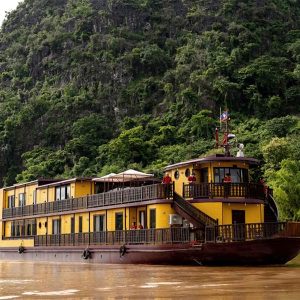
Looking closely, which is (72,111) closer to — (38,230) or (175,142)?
(175,142)

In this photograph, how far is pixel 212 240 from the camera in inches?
824

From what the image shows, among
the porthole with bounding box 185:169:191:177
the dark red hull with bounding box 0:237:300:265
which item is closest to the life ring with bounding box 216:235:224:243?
the dark red hull with bounding box 0:237:300:265

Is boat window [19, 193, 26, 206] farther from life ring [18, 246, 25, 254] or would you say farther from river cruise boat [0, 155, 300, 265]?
river cruise boat [0, 155, 300, 265]

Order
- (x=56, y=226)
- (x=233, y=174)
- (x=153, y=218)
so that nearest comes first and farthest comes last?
(x=153, y=218) → (x=233, y=174) → (x=56, y=226)

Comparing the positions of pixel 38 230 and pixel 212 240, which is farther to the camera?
pixel 38 230

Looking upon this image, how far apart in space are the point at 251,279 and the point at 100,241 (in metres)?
12.6

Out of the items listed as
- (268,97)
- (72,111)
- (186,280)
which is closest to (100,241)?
(186,280)

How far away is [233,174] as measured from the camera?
929 inches

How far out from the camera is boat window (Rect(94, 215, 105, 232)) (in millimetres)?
27059

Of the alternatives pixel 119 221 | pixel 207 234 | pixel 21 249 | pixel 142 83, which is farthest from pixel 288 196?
pixel 142 83

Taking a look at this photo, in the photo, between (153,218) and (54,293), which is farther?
(153,218)

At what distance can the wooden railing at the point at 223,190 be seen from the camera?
74.8 feet

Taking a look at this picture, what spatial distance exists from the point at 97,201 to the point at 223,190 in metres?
6.73

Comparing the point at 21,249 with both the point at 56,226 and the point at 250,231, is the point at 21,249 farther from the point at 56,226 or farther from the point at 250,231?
the point at 250,231
